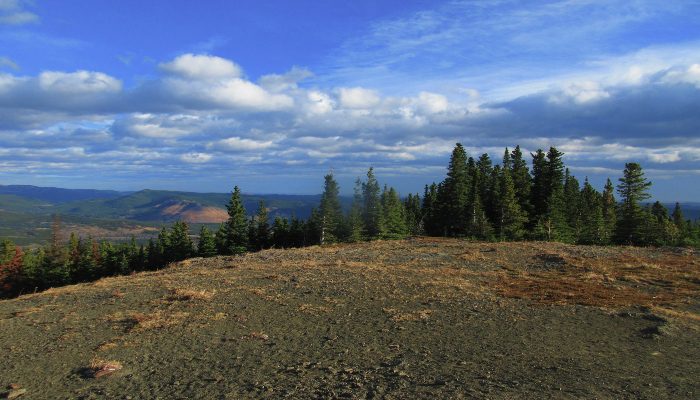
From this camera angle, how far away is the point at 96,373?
34.8ft

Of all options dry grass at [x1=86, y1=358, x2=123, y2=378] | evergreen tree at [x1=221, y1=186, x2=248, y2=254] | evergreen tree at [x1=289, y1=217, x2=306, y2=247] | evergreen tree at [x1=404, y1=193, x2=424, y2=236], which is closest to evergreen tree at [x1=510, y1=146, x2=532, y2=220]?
evergreen tree at [x1=404, y1=193, x2=424, y2=236]

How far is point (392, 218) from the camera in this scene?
7306 centimetres

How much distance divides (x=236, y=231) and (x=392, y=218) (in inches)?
1045

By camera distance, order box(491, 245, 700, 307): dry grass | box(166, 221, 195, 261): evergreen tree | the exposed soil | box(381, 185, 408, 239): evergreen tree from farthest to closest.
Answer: box(166, 221, 195, 261): evergreen tree, box(381, 185, 408, 239): evergreen tree, box(491, 245, 700, 307): dry grass, the exposed soil

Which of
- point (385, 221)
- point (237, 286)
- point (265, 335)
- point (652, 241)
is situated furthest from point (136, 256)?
point (652, 241)

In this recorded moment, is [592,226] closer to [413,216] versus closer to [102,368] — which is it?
[413,216]

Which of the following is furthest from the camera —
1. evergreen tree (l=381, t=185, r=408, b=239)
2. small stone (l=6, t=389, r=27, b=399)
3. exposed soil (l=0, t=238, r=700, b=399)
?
evergreen tree (l=381, t=185, r=408, b=239)

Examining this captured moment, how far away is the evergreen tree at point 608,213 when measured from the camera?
6444 cm

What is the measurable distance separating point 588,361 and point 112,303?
18237mm

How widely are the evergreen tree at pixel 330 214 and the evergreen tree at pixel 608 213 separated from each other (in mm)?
39917

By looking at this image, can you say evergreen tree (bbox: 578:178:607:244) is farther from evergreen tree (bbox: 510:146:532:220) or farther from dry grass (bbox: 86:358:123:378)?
dry grass (bbox: 86:358:123:378)

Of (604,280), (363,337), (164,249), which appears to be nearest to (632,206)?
(604,280)

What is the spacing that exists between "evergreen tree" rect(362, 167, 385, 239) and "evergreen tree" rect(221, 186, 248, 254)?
21142 mm

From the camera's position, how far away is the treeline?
58000mm
